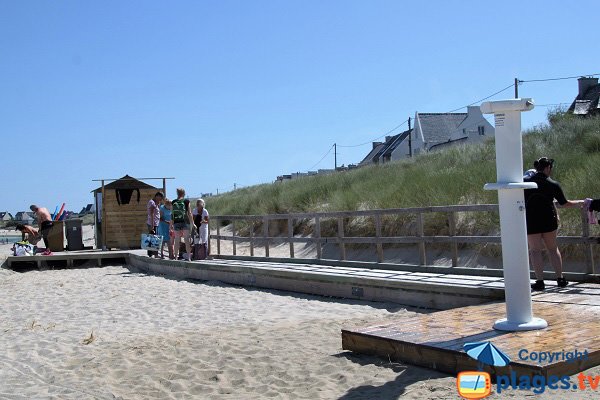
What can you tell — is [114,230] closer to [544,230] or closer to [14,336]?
[14,336]

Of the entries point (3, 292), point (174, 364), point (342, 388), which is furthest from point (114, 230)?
point (342, 388)

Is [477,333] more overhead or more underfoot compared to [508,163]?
more underfoot

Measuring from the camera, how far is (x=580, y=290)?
741 centimetres

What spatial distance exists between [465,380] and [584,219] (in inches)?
155

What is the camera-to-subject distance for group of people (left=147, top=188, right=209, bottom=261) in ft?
44.2

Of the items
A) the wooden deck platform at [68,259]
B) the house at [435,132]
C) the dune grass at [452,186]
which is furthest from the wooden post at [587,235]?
the house at [435,132]

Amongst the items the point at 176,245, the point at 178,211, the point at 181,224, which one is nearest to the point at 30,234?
the point at 176,245

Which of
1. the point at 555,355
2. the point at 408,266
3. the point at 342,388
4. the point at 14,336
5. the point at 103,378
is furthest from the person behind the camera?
the point at 408,266

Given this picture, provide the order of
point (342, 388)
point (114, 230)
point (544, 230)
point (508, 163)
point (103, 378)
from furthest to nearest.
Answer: point (114, 230)
point (544, 230)
point (103, 378)
point (508, 163)
point (342, 388)

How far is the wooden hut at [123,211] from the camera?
1978 cm

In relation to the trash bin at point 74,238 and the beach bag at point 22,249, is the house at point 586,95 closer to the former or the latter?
the trash bin at point 74,238

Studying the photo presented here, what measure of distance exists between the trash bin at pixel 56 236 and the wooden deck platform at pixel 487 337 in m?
15.8

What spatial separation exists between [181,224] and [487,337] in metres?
9.25

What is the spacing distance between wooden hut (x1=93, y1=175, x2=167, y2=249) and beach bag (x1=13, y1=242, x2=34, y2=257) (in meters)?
2.17
